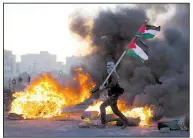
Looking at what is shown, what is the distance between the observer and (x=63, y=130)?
40.4 feet

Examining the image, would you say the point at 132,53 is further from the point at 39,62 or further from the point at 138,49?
the point at 39,62

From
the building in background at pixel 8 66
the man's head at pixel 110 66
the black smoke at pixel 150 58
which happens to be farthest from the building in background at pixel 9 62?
the man's head at pixel 110 66

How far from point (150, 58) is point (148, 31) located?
2.64 feet

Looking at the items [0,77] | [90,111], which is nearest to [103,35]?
[90,111]

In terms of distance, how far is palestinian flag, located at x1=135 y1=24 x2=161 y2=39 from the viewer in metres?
12.2

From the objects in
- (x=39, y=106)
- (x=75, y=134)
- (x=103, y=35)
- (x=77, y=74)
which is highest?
(x=103, y=35)

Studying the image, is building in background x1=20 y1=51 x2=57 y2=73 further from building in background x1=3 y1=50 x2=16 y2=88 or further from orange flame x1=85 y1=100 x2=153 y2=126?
orange flame x1=85 y1=100 x2=153 y2=126

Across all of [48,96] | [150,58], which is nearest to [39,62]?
[48,96]

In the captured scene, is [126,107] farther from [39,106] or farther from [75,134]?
[39,106]

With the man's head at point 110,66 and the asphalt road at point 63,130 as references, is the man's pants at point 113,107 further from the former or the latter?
the man's head at point 110,66

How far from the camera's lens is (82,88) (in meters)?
12.8

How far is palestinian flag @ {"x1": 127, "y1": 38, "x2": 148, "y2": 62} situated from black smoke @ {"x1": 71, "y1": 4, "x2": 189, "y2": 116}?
27 centimetres

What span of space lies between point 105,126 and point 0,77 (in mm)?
3000

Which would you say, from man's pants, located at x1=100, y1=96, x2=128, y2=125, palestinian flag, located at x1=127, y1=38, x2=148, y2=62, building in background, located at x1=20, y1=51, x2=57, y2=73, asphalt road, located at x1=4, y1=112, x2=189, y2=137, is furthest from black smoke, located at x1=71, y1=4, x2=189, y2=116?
building in background, located at x1=20, y1=51, x2=57, y2=73
